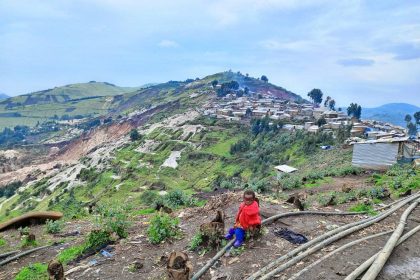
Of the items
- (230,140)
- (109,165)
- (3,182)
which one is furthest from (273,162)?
(3,182)

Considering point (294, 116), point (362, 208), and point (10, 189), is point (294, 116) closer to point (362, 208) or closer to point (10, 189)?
point (10, 189)

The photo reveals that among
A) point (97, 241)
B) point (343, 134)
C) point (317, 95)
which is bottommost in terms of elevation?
point (343, 134)

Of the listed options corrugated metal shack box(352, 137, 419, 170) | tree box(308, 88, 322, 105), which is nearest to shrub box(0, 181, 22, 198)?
corrugated metal shack box(352, 137, 419, 170)

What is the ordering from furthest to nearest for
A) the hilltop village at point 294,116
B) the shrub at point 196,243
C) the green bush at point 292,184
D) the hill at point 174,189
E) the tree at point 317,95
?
the tree at point 317,95 < the hilltop village at point 294,116 < the green bush at point 292,184 < the hill at point 174,189 < the shrub at point 196,243

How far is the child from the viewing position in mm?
8359

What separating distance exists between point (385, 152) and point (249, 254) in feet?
72.9

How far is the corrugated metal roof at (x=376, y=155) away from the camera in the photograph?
26.5 meters

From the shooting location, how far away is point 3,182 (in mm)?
99375

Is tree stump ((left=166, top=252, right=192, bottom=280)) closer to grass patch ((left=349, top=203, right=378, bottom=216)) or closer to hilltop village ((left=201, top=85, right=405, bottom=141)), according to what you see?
grass patch ((left=349, top=203, right=378, bottom=216))

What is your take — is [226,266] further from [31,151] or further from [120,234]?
[31,151]

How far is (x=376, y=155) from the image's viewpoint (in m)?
27.2

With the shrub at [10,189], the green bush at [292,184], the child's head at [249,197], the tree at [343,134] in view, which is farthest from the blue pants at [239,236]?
the shrub at [10,189]

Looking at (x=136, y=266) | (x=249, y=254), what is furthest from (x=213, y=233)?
(x=136, y=266)

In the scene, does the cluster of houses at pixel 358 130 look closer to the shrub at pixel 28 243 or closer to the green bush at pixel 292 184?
the green bush at pixel 292 184
